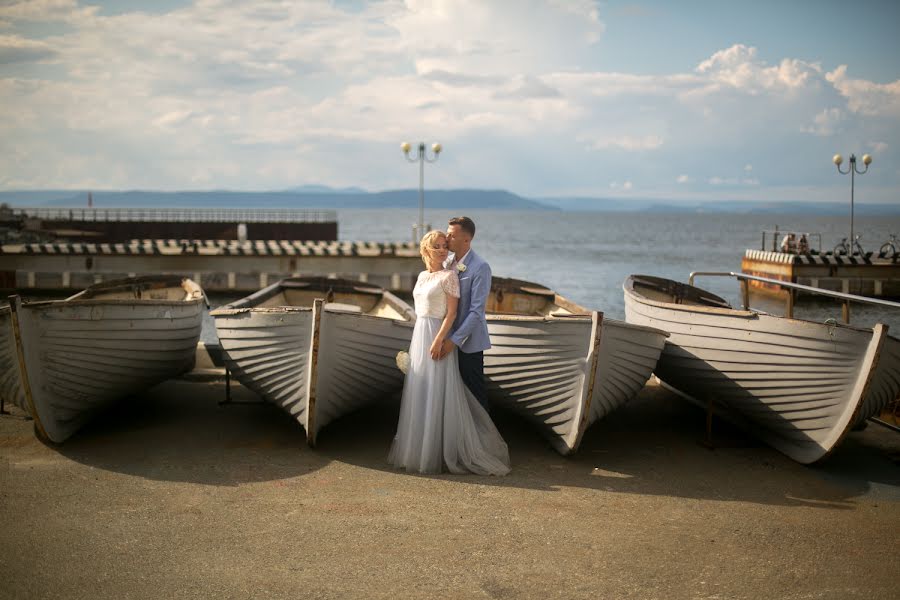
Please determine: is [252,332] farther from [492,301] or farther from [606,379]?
[492,301]

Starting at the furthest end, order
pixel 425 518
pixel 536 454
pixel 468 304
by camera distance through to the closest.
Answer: pixel 536 454 < pixel 468 304 < pixel 425 518

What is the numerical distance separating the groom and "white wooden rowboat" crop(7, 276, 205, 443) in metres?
2.94

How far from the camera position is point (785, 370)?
6367mm

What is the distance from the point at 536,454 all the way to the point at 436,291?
5.46ft

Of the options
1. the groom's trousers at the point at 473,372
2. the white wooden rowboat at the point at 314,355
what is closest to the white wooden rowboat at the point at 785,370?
the groom's trousers at the point at 473,372

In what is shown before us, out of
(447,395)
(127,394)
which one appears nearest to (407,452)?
(447,395)

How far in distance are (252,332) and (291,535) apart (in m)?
2.45

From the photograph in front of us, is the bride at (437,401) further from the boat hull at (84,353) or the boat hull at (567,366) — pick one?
the boat hull at (84,353)

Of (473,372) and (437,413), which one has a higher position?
(473,372)

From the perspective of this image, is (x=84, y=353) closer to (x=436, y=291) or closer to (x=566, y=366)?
(x=436, y=291)

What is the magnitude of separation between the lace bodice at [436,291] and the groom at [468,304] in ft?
0.42

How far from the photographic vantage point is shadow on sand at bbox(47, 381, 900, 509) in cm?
591

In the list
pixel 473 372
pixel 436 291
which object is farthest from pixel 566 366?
pixel 436 291

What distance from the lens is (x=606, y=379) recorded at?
6.48 meters
